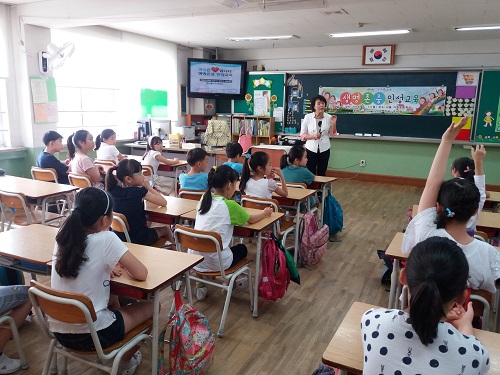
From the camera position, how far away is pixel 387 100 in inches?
307

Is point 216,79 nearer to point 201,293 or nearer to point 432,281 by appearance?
point 201,293

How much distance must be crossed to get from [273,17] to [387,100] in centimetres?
326

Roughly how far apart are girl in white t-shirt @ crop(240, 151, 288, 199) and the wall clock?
5298 millimetres

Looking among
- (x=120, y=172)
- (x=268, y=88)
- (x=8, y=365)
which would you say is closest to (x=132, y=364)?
(x=8, y=365)

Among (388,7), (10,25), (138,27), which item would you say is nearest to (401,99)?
(388,7)

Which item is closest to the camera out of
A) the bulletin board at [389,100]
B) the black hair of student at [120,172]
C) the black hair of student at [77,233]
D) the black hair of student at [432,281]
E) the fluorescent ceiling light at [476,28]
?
the black hair of student at [432,281]

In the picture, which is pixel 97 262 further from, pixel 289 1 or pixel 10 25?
pixel 10 25

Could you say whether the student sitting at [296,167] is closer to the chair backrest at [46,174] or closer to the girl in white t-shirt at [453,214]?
the girl in white t-shirt at [453,214]

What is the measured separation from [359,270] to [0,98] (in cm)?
509

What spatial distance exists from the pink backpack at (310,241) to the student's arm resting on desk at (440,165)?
6.39ft

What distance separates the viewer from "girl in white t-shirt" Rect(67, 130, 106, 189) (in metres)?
4.29

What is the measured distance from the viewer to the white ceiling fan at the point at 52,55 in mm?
5329

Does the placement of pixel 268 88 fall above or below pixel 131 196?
above

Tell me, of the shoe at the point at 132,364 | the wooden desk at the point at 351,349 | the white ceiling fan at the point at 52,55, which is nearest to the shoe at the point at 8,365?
the shoe at the point at 132,364
